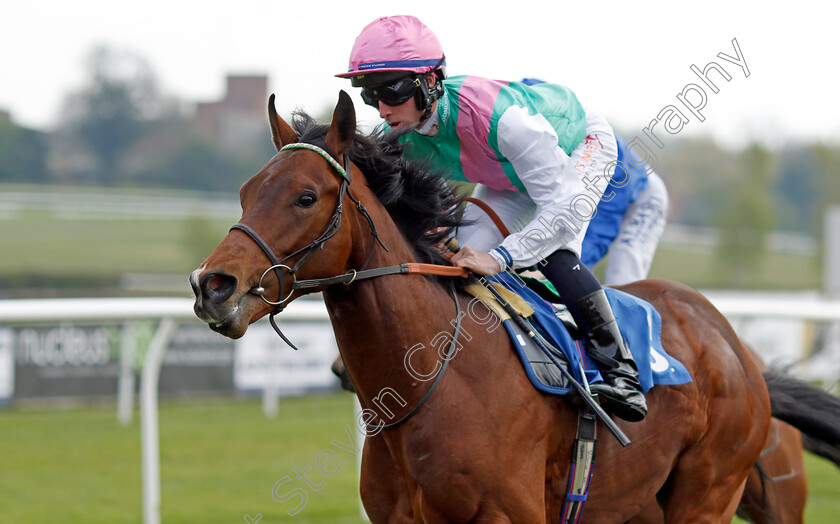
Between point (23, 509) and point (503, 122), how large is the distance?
4.42 m

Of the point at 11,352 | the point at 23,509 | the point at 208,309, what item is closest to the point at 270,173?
the point at 208,309

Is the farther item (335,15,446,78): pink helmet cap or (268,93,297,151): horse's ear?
(335,15,446,78): pink helmet cap

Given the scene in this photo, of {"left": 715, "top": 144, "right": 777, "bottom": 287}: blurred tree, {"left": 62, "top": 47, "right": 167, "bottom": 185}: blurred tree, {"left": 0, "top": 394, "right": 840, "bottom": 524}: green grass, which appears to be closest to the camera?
{"left": 0, "top": 394, "right": 840, "bottom": 524}: green grass

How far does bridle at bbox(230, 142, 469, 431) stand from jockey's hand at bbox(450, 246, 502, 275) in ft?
Answer: 0.11

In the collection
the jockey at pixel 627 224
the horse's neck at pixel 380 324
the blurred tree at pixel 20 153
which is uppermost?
the horse's neck at pixel 380 324

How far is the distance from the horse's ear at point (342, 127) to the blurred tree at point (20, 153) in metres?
12.4

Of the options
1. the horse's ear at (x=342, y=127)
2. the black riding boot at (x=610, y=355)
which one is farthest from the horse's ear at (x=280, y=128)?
the black riding boot at (x=610, y=355)

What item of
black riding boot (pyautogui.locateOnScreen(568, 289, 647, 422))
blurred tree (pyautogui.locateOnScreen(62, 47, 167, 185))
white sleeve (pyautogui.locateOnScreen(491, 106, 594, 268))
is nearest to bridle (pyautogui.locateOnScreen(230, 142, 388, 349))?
white sleeve (pyautogui.locateOnScreen(491, 106, 594, 268))

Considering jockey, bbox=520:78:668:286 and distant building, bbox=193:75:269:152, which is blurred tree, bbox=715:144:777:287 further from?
jockey, bbox=520:78:668:286

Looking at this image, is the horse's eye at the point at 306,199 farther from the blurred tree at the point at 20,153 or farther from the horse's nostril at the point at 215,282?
the blurred tree at the point at 20,153

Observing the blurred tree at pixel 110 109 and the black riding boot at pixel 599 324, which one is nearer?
the black riding boot at pixel 599 324

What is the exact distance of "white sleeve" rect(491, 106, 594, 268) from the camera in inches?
104

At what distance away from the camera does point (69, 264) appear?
1484cm

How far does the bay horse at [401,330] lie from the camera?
2.16 meters
